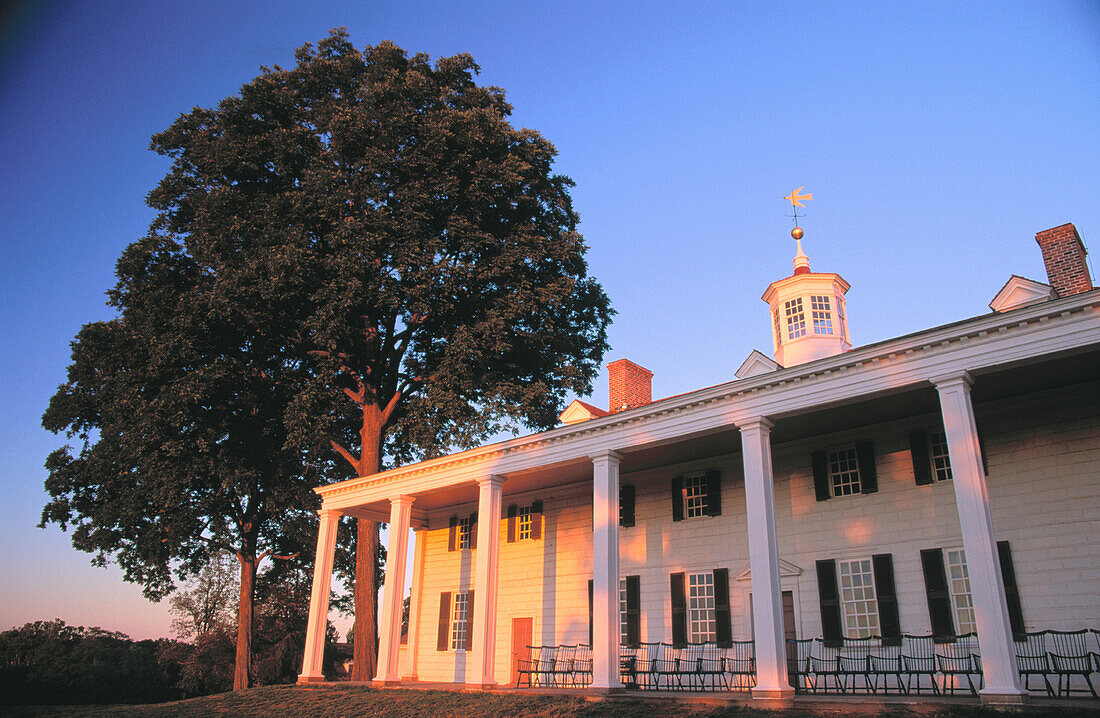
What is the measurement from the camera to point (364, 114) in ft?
88.3

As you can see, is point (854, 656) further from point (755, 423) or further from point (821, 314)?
point (821, 314)

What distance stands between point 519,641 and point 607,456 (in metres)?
8.56

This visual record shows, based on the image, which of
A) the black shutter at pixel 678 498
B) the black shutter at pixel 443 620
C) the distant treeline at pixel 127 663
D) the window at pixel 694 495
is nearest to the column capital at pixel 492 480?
the black shutter at pixel 678 498

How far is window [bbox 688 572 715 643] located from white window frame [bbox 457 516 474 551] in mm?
8616

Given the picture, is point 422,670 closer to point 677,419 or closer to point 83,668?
point 677,419

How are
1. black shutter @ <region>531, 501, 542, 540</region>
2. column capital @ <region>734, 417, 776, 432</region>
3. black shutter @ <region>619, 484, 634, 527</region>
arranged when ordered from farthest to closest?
black shutter @ <region>531, 501, 542, 540</region>
black shutter @ <region>619, 484, 634, 527</region>
column capital @ <region>734, 417, 776, 432</region>

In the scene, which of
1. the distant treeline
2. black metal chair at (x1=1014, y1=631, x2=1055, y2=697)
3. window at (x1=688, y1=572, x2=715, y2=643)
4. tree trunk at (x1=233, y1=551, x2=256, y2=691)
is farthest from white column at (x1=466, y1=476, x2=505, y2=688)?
the distant treeline

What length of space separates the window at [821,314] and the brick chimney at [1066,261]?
6752 mm

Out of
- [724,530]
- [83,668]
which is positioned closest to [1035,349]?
[724,530]

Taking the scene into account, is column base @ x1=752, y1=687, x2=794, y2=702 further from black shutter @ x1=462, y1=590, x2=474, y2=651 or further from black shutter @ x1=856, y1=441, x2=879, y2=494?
black shutter @ x1=462, y1=590, x2=474, y2=651

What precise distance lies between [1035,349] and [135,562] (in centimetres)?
3192

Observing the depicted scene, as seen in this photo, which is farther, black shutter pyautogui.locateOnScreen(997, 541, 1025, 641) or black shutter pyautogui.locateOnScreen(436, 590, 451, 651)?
black shutter pyautogui.locateOnScreen(436, 590, 451, 651)

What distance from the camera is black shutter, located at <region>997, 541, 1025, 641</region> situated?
14.6 m

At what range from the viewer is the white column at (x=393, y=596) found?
69.9 feet
